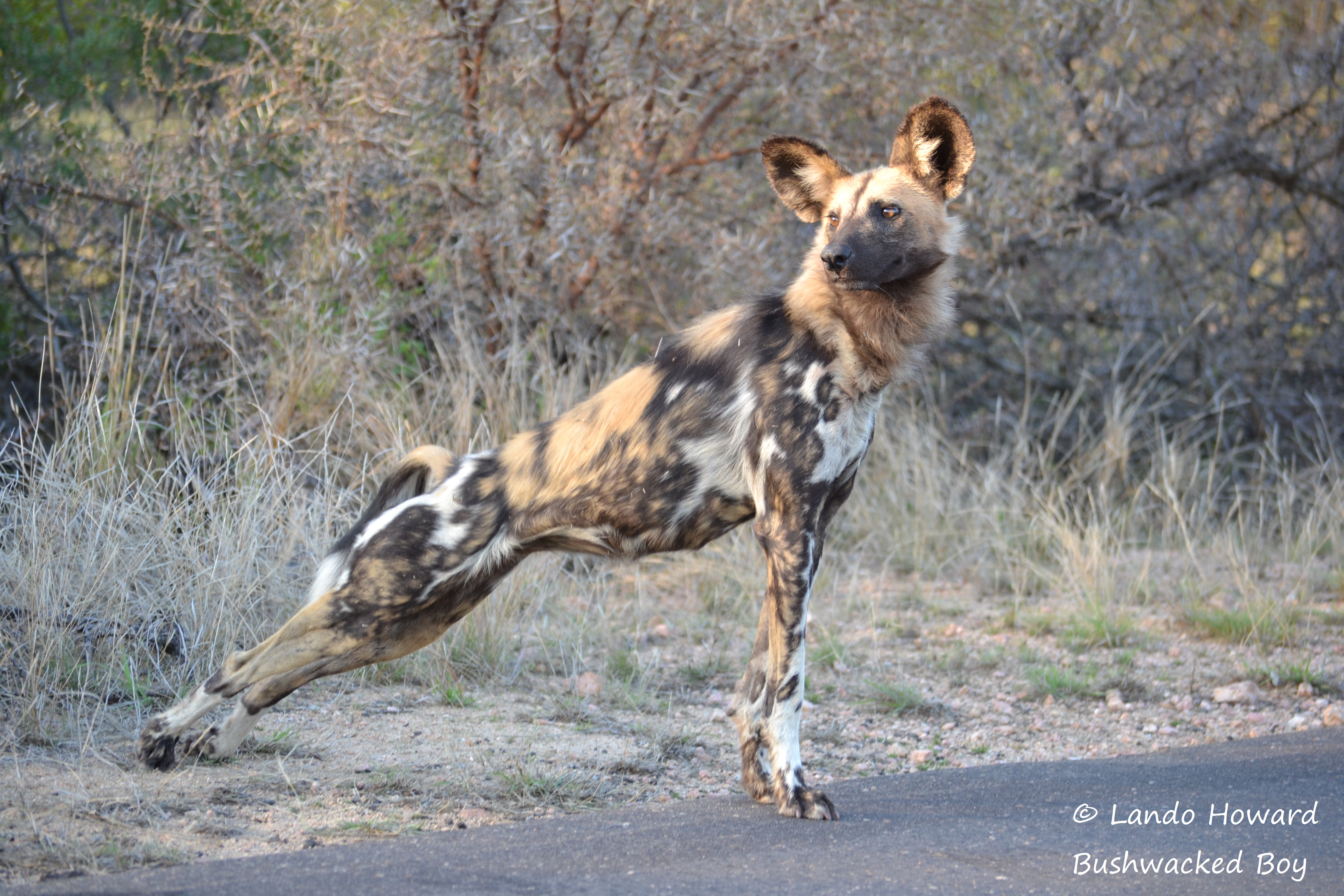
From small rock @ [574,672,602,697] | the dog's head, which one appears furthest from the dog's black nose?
small rock @ [574,672,602,697]

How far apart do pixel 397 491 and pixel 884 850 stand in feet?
6.37

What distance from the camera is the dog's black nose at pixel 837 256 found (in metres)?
3.50

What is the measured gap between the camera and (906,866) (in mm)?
2865

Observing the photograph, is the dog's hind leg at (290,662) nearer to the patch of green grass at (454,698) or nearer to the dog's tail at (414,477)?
the dog's tail at (414,477)

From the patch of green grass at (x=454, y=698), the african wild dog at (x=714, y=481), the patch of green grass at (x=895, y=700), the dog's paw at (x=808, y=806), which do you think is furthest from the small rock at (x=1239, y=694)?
the patch of green grass at (x=454, y=698)

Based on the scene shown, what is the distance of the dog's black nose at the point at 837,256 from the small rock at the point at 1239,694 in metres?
2.70

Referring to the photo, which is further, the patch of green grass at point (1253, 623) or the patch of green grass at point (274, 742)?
the patch of green grass at point (1253, 623)

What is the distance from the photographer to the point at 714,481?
141 inches

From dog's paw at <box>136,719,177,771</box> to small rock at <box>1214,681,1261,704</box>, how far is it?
3994 mm

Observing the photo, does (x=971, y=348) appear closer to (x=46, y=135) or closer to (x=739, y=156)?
(x=739, y=156)

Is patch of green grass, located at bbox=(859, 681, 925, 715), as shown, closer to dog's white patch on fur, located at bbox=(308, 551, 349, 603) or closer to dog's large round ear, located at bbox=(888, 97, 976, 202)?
dog's large round ear, located at bbox=(888, 97, 976, 202)

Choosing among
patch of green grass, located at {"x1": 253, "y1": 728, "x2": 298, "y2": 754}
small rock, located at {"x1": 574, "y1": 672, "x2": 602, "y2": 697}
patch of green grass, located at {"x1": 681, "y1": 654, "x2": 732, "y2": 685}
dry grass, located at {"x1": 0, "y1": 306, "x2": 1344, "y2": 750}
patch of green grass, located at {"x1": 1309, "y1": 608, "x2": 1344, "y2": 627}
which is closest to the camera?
patch of green grass, located at {"x1": 253, "y1": 728, "x2": 298, "y2": 754}

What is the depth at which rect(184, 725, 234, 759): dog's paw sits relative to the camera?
3.55 m

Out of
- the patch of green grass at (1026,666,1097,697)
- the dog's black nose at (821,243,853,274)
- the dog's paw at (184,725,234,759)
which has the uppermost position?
the dog's black nose at (821,243,853,274)
